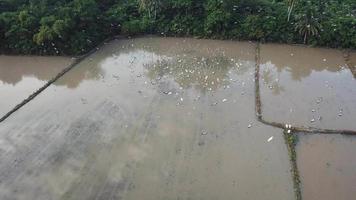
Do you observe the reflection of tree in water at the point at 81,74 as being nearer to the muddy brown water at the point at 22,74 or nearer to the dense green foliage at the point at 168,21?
the muddy brown water at the point at 22,74

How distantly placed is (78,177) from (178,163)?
3.57 m

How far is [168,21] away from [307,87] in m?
10.6

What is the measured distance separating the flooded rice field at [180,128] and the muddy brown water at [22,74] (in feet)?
2.17

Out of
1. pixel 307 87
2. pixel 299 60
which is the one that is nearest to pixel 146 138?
pixel 307 87

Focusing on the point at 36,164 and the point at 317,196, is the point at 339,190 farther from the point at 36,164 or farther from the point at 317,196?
the point at 36,164

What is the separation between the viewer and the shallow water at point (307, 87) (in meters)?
17.0

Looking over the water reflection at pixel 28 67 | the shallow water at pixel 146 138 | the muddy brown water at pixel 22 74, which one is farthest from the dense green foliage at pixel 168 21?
the shallow water at pixel 146 138

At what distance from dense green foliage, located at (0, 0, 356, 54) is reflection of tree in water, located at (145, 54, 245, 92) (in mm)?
3421

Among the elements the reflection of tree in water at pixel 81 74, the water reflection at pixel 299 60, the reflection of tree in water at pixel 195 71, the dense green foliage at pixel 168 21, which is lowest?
the reflection of tree in water at pixel 81 74

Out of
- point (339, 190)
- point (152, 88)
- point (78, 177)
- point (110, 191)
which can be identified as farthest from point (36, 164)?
point (339, 190)

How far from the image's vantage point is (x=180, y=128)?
1650 centimetres

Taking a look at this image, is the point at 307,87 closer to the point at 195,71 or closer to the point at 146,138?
the point at 195,71

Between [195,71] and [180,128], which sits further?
[195,71]

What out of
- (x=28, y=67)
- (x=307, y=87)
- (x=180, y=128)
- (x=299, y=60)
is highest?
(x=299, y=60)
